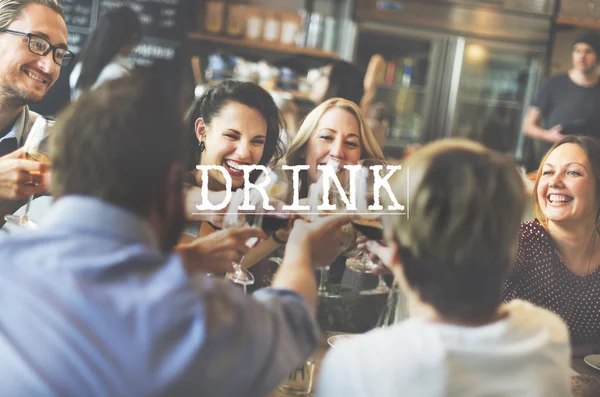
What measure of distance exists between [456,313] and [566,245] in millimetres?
1102

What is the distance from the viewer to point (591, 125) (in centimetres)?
284

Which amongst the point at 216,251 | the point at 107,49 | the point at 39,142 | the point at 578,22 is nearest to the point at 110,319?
the point at 216,251

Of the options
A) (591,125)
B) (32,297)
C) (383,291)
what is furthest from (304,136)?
(591,125)

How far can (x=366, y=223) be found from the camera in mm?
1405

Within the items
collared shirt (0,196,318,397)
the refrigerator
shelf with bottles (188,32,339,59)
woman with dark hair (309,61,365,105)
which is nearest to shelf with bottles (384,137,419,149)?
the refrigerator

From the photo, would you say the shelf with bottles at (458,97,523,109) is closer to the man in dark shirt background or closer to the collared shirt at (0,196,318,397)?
the man in dark shirt background

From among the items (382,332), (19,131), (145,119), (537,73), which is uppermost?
(537,73)

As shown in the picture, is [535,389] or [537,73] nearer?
[535,389]

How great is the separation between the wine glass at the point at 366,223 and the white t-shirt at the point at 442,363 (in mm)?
383

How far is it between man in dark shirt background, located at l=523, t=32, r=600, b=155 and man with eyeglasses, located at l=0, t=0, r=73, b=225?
1.93 metres

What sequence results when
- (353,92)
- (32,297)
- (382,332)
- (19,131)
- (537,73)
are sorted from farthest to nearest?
(537,73), (353,92), (19,131), (382,332), (32,297)

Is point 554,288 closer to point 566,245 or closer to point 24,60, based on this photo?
point 566,245

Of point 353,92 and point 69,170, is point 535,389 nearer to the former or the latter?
point 69,170

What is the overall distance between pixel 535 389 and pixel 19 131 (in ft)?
4.10
